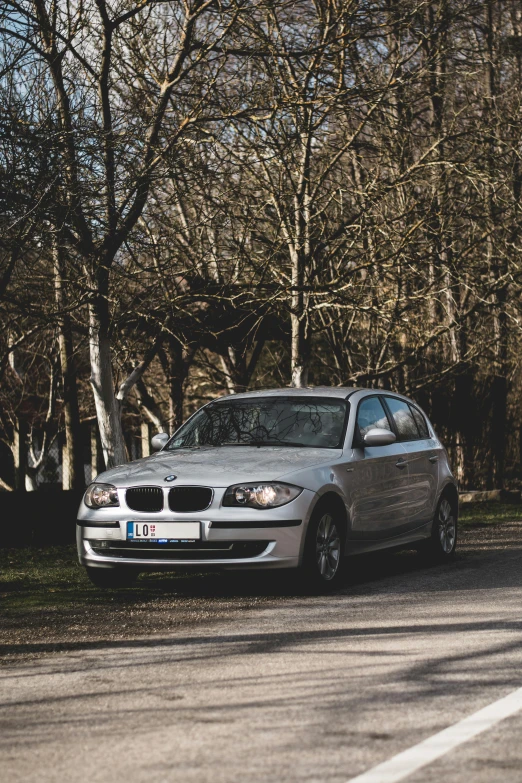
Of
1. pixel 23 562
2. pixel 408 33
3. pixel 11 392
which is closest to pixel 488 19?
pixel 408 33

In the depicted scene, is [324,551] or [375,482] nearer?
[324,551]

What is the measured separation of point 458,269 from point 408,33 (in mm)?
3691

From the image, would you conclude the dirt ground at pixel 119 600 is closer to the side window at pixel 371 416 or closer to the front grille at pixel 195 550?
the front grille at pixel 195 550

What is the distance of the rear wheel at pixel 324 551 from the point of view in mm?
9164

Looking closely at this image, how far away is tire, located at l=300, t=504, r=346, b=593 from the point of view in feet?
30.1

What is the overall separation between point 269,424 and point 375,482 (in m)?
1.05

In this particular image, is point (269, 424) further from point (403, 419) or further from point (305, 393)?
point (403, 419)

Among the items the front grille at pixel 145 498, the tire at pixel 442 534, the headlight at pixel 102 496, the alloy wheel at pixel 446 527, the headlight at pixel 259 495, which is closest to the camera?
the headlight at pixel 259 495

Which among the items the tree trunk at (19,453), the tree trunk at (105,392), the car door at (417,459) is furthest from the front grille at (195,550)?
the tree trunk at (19,453)

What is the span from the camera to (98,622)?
27.1 ft

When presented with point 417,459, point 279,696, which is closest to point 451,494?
point 417,459

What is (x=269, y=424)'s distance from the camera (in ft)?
34.6

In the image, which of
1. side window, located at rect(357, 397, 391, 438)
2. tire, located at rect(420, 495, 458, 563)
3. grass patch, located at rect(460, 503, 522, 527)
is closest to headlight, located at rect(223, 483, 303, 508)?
side window, located at rect(357, 397, 391, 438)

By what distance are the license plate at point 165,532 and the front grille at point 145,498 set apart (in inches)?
6.1
